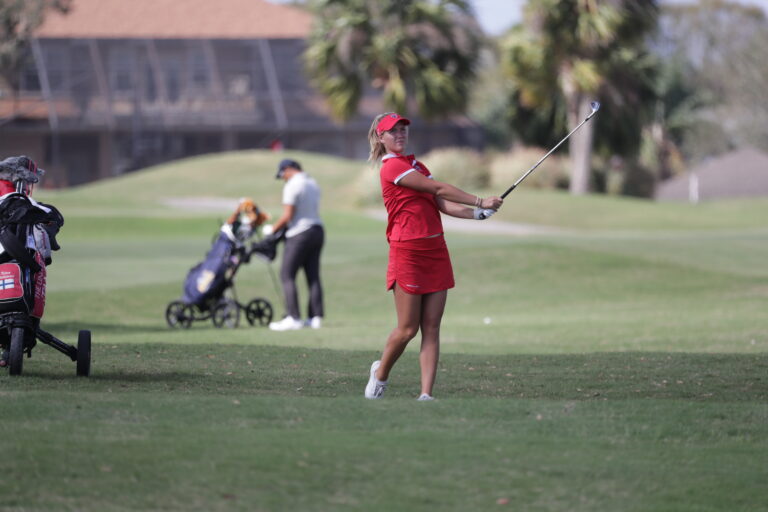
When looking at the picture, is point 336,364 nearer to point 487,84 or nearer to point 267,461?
point 267,461

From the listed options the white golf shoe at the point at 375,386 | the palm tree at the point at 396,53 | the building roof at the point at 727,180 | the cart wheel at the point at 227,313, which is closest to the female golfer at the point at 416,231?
the white golf shoe at the point at 375,386

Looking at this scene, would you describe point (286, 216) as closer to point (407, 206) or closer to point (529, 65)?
point (407, 206)

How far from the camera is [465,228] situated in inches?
1378

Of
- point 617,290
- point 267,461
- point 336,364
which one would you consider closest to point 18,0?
point 617,290

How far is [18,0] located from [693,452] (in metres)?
43.8

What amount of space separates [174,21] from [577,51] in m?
22.9

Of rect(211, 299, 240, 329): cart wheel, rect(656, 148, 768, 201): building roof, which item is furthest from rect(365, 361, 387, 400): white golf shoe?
rect(656, 148, 768, 201): building roof

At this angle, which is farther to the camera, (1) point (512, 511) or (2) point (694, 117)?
(2) point (694, 117)

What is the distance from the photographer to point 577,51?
44094 millimetres

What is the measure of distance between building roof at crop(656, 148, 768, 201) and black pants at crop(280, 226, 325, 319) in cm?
5619

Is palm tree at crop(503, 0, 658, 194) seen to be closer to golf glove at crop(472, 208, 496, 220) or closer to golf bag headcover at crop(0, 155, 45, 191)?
golf bag headcover at crop(0, 155, 45, 191)

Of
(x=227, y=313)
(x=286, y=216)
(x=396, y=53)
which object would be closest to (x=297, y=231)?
(x=286, y=216)

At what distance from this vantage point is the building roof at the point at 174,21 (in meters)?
58.1

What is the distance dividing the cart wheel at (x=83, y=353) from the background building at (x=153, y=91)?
4881 cm
